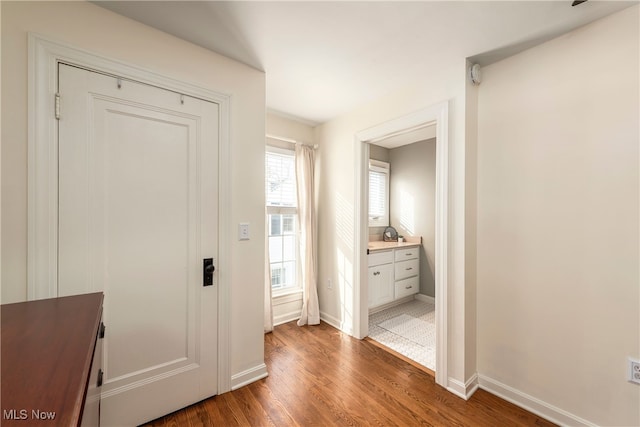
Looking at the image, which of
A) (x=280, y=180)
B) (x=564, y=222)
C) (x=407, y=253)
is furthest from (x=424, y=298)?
(x=280, y=180)

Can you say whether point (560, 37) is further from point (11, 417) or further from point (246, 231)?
point (11, 417)

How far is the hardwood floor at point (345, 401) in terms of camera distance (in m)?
1.62

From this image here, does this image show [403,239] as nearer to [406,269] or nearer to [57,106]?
[406,269]

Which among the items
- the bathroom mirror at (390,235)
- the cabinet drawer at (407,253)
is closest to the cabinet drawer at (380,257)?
the cabinet drawer at (407,253)

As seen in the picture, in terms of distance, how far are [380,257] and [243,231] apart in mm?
1942

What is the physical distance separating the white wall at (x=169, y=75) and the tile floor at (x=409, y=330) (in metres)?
1.35

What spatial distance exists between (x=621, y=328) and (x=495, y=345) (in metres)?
0.68

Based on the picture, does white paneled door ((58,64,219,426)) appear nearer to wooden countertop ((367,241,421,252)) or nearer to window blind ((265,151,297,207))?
window blind ((265,151,297,207))

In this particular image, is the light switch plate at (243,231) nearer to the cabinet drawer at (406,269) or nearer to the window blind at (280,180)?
the window blind at (280,180)

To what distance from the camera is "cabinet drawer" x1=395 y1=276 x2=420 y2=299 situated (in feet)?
11.7

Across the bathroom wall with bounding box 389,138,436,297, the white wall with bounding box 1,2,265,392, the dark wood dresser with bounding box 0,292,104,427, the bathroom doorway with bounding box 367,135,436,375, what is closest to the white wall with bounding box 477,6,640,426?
the bathroom doorway with bounding box 367,135,436,375

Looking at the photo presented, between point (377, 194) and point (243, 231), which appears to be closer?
point (243, 231)

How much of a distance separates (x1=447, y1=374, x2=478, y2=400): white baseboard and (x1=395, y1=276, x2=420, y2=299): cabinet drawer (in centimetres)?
162

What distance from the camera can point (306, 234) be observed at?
3053 mm
